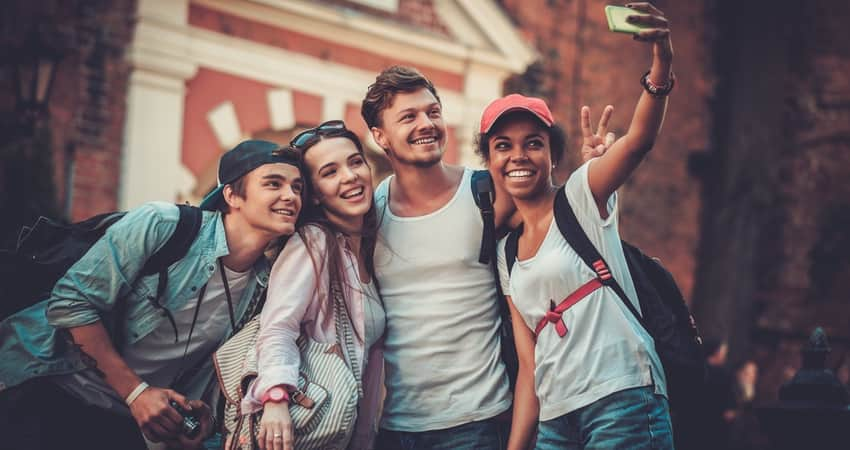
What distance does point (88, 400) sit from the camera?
10.6ft

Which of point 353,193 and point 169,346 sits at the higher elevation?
point 353,193

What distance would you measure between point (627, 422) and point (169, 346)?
147cm

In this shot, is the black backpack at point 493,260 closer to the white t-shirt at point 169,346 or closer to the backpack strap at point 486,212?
the backpack strap at point 486,212

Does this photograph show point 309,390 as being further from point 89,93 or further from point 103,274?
point 89,93

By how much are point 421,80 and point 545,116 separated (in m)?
0.54

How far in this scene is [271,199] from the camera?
3.24 metres

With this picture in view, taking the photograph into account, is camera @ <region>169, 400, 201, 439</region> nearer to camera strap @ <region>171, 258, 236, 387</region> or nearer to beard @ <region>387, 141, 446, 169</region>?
camera strap @ <region>171, 258, 236, 387</region>

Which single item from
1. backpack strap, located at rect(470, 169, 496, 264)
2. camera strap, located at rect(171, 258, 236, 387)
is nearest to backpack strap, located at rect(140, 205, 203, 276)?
camera strap, located at rect(171, 258, 236, 387)

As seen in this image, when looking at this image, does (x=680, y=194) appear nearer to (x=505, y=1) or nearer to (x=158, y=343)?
(x=505, y=1)

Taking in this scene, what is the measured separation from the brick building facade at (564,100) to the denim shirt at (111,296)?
3.61 meters

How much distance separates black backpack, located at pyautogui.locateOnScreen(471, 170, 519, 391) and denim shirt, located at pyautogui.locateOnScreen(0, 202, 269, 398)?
804 mm

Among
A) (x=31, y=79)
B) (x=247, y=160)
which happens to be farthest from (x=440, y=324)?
(x=31, y=79)

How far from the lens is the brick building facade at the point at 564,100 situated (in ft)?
25.1

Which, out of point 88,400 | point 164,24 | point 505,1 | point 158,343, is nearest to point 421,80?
point 158,343
